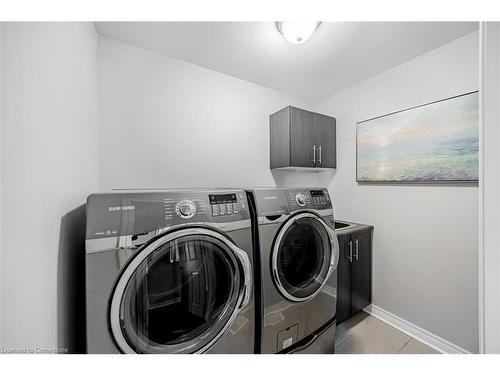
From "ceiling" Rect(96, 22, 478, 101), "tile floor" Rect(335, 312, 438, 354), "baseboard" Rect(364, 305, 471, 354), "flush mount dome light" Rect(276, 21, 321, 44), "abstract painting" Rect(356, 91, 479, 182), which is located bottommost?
"tile floor" Rect(335, 312, 438, 354)

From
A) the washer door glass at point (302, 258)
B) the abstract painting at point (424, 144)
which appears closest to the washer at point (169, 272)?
the washer door glass at point (302, 258)

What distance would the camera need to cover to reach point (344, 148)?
221cm

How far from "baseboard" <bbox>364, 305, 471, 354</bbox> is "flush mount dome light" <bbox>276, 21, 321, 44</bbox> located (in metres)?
2.46

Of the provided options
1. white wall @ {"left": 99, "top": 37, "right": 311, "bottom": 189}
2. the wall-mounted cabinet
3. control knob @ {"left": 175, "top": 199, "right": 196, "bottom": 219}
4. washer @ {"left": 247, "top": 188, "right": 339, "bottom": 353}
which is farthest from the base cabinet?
control knob @ {"left": 175, "top": 199, "right": 196, "bottom": 219}

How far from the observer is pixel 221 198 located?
3.15 feet

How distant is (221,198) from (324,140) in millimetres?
1686

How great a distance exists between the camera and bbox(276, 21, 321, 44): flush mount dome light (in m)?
1.21

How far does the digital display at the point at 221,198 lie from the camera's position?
0.93 m

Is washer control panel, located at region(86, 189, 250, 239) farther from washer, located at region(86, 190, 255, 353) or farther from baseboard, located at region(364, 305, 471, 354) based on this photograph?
baseboard, located at region(364, 305, 471, 354)

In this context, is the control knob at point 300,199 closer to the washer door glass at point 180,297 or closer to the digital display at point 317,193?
the digital display at point 317,193

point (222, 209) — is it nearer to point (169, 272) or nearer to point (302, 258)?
point (169, 272)

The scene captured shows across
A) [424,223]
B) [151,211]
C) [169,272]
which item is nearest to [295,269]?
[169,272]

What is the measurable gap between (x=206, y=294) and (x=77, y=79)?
1224 millimetres
